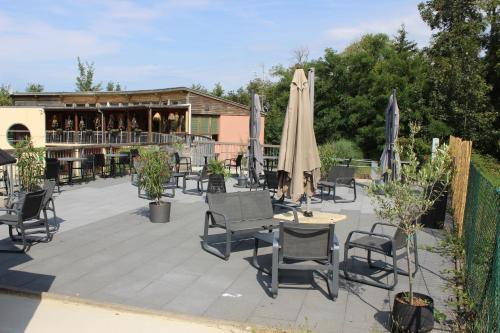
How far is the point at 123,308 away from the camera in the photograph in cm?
429

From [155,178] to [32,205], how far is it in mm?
2139

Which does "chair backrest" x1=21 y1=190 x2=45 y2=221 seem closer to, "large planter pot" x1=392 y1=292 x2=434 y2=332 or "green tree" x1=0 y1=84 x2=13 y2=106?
"large planter pot" x1=392 y1=292 x2=434 y2=332

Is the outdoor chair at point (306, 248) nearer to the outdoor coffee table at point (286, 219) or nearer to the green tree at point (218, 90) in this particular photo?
the outdoor coffee table at point (286, 219)

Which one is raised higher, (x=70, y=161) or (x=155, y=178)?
(x=155, y=178)

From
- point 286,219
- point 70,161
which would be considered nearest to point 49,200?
point 286,219

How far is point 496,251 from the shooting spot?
3500mm

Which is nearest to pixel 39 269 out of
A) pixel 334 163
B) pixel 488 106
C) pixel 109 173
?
pixel 334 163

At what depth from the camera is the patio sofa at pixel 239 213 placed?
6.16 metres

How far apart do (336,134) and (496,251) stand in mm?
28574

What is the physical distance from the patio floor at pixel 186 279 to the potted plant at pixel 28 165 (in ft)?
7.74

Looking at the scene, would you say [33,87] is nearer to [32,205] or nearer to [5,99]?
[5,99]

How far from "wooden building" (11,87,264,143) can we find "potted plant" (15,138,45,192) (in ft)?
51.3

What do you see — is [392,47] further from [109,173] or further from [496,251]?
[496,251]

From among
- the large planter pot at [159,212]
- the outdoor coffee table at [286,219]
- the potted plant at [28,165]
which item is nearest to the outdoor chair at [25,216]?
the large planter pot at [159,212]
